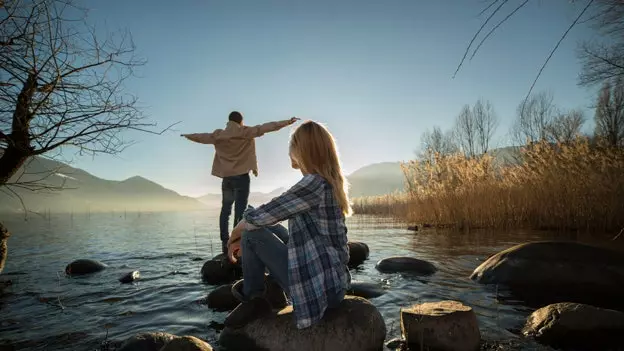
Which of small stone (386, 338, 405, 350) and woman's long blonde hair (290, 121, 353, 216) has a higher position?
woman's long blonde hair (290, 121, 353, 216)

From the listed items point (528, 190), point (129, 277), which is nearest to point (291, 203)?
point (129, 277)

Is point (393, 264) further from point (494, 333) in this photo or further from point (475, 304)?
point (494, 333)

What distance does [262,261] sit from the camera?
2652 mm

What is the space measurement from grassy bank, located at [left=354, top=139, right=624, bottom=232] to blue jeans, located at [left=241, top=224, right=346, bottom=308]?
8.70m

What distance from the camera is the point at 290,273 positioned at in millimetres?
2297

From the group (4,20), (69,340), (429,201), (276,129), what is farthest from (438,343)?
(429,201)

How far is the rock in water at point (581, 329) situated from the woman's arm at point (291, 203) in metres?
2.19

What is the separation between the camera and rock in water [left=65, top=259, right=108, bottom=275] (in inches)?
253

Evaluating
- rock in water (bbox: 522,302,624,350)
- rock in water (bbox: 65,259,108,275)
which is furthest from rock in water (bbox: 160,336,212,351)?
rock in water (bbox: 65,259,108,275)

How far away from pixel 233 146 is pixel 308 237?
430cm

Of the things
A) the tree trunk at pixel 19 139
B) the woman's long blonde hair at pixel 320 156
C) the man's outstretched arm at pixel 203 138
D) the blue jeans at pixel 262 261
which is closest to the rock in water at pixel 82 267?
the tree trunk at pixel 19 139

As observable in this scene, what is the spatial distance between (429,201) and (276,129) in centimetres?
762

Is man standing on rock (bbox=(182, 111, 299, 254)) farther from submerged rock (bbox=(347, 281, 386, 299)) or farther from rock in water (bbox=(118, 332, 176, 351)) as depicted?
rock in water (bbox=(118, 332, 176, 351))

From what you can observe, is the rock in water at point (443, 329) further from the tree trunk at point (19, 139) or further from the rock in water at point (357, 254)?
the tree trunk at point (19, 139)
